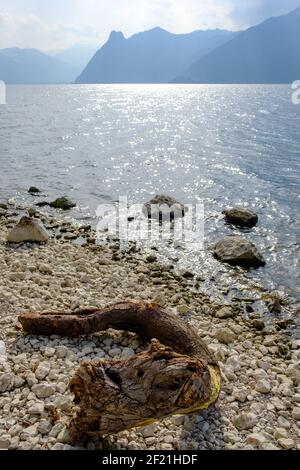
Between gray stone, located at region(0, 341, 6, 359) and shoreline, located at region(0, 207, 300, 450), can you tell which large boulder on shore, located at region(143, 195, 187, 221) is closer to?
shoreline, located at region(0, 207, 300, 450)

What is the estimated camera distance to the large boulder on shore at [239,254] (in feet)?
53.7

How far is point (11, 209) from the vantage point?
22750 mm

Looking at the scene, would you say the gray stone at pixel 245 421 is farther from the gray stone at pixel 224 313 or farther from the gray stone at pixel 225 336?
the gray stone at pixel 224 313

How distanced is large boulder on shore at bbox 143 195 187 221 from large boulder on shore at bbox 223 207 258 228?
2.72m

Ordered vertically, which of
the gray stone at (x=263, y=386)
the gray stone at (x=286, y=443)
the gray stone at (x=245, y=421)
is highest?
the gray stone at (x=245, y=421)

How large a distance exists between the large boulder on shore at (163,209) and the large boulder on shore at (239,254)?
527cm

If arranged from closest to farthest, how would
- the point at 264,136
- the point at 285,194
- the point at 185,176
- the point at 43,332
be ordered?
the point at 43,332, the point at 285,194, the point at 185,176, the point at 264,136

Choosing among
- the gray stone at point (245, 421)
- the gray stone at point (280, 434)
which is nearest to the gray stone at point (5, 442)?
the gray stone at point (245, 421)

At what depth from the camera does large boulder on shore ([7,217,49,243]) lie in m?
16.5

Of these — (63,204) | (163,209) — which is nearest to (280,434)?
(163,209)

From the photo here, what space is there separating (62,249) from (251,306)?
7.79m

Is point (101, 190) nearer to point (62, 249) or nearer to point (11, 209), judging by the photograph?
point (11, 209)

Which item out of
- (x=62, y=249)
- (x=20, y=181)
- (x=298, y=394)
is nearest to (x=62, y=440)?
(x=298, y=394)

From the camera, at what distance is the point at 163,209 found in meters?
22.2
